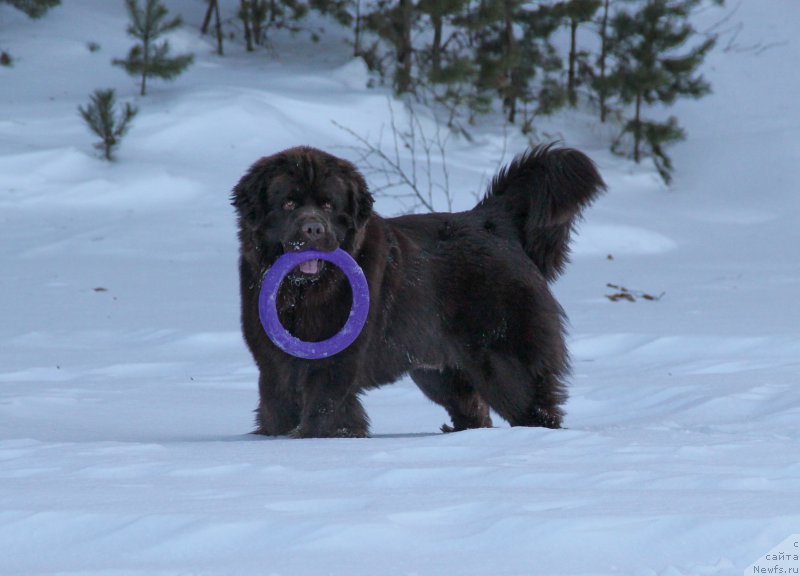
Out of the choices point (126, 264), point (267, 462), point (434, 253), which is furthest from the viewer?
point (126, 264)

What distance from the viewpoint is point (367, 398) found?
22.1 feet

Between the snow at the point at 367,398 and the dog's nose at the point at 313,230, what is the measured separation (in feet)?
2.80

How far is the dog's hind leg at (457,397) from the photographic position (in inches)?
220

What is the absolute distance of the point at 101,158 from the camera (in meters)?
16.3

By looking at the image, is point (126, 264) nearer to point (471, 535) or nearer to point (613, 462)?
point (613, 462)

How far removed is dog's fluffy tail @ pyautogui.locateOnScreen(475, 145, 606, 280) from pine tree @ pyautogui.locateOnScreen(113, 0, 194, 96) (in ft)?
45.2

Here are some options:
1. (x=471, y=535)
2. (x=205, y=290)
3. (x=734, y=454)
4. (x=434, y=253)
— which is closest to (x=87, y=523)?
(x=471, y=535)

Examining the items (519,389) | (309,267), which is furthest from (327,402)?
(519,389)

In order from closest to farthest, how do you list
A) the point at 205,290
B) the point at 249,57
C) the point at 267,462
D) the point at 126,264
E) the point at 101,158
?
the point at 267,462 < the point at 205,290 < the point at 126,264 < the point at 101,158 < the point at 249,57

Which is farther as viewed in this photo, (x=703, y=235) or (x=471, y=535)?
(x=703, y=235)

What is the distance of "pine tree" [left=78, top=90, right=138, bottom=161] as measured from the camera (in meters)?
15.7

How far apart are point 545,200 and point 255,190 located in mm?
1511

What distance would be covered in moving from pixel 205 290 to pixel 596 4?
39.2 ft

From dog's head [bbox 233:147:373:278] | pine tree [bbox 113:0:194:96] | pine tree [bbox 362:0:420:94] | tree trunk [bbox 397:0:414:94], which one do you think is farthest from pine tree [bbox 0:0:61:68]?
dog's head [bbox 233:147:373:278]
